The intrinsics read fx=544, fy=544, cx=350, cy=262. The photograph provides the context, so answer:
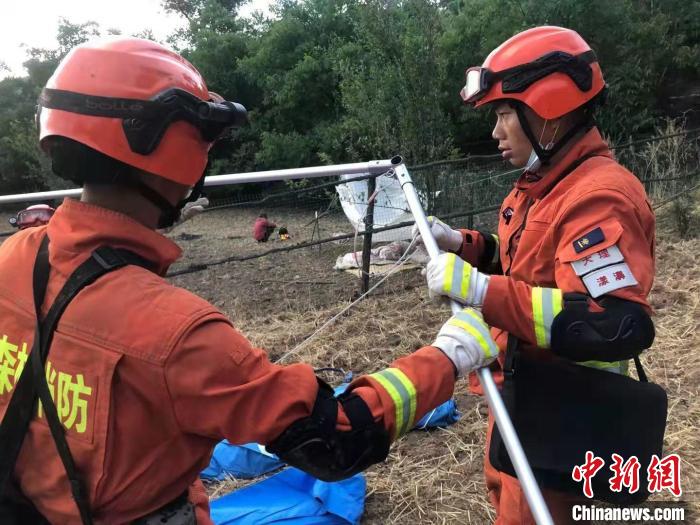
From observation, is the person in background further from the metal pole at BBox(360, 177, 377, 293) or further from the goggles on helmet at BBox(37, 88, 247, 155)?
the goggles on helmet at BBox(37, 88, 247, 155)

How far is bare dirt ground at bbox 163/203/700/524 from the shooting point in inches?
131

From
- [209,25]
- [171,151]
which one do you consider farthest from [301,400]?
[209,25]

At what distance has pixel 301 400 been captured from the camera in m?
1.33

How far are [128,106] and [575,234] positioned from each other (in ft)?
4.72

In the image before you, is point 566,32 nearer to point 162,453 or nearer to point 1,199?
point 162,453

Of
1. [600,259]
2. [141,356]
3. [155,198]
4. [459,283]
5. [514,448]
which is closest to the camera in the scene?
[141,356]

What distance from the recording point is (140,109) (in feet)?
4.57

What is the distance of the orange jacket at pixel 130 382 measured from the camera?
1232mm

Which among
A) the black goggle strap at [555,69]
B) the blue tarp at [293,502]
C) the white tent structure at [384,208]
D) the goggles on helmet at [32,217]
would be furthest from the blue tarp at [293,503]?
the white tent structure at [384,208]

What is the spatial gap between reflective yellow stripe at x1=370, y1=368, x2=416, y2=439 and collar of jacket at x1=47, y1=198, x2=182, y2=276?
0.70 m

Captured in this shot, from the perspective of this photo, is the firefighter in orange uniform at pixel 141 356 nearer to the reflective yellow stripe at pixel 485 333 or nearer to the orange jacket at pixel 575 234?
the reflective yellow stripe at pixel 485 333

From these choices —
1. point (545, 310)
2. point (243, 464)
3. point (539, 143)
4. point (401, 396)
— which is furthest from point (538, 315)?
point (243, 464)

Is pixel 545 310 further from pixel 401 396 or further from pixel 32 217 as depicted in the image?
pixel 32 217

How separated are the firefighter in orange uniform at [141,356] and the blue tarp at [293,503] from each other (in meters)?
1.63
